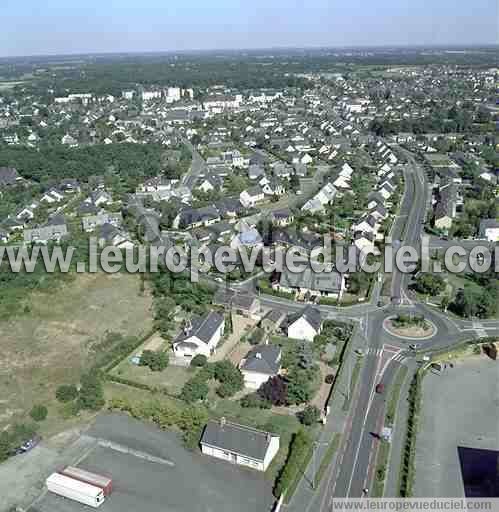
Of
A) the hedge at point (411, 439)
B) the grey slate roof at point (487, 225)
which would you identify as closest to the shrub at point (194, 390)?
the hedge at point (411, 439)

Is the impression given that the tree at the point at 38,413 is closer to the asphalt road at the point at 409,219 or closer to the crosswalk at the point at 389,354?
the crosswalk at the point at 389,354

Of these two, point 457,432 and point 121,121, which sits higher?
point 121,121

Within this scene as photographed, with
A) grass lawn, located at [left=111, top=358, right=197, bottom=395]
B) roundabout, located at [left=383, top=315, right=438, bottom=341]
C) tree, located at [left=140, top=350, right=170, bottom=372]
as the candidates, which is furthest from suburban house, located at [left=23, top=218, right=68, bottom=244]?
roundabout, located at [left=383, top=315, right=438, bottom=341]

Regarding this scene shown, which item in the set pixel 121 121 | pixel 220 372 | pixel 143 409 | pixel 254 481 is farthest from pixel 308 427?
pixel 121 121

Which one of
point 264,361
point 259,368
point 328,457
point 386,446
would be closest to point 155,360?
point 259,368

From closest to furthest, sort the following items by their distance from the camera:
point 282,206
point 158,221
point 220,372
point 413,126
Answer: point 220,372, point 158,221, point 282,206, point 413,126

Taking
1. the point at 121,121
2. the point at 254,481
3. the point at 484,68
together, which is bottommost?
the point at 254,481

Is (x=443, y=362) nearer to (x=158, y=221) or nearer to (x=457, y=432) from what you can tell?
(x=457, y=432)
